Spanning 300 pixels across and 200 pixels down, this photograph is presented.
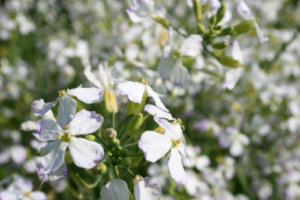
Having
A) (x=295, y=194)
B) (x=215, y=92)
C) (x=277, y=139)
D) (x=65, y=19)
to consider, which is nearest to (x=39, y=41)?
(x=65, y=19)

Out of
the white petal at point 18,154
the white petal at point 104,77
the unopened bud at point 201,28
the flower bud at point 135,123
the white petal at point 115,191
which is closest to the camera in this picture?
the white petal at point 115,191

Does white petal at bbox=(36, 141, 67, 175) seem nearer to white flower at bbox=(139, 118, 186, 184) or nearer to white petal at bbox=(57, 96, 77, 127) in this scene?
white petal at bbox=(57, 96, 77, 127)

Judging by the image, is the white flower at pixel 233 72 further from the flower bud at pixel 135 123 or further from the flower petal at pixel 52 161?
Result: the flower petal at pixel 52 161

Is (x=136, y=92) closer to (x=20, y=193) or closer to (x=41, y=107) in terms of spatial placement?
(x=41, y=107)

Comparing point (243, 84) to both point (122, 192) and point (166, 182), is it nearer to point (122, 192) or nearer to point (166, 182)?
point (166, 182)

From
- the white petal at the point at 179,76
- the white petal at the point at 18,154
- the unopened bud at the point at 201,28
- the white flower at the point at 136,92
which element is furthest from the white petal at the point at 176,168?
the white petal at the point at 18,154

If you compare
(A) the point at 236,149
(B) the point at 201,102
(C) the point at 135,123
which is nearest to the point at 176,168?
(C) the point at 135,123
